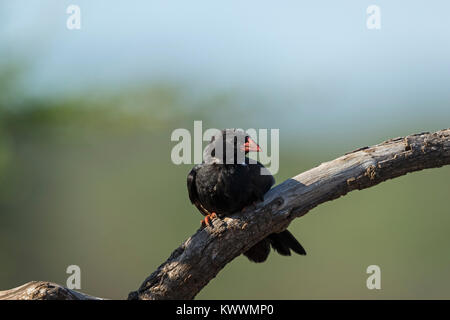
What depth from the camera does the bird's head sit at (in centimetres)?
383

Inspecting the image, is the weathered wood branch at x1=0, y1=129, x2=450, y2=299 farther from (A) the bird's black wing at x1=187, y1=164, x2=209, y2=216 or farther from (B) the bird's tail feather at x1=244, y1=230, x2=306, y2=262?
(A) the bird's black wing at x1=187, y1=164, x2=209, y2=216

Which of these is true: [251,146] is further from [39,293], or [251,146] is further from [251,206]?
[39,293]

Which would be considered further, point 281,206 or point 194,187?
point 194,187

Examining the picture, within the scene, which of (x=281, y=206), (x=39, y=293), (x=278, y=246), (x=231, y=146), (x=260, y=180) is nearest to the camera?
(x=39, y=293)

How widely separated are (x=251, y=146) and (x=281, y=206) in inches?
20.6

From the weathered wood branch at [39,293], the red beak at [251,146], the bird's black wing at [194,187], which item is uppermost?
the red beak at [251,146]

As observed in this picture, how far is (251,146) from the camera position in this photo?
149 inches

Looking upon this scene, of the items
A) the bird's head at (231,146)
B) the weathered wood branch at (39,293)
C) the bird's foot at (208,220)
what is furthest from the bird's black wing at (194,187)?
the weathered wood branch at (39,293)

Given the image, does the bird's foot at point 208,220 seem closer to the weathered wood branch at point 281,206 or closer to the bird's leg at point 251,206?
the weathered wood branch at point 281,206

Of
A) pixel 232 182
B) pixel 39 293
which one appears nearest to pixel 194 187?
pixel 232 182

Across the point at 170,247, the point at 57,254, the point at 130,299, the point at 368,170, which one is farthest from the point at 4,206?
the point at 368,170

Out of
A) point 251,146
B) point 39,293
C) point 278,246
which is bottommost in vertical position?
point 39,293

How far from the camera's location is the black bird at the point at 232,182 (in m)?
3.65

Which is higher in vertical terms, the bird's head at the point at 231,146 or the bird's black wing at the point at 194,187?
the bird's head at the point at 231,146
